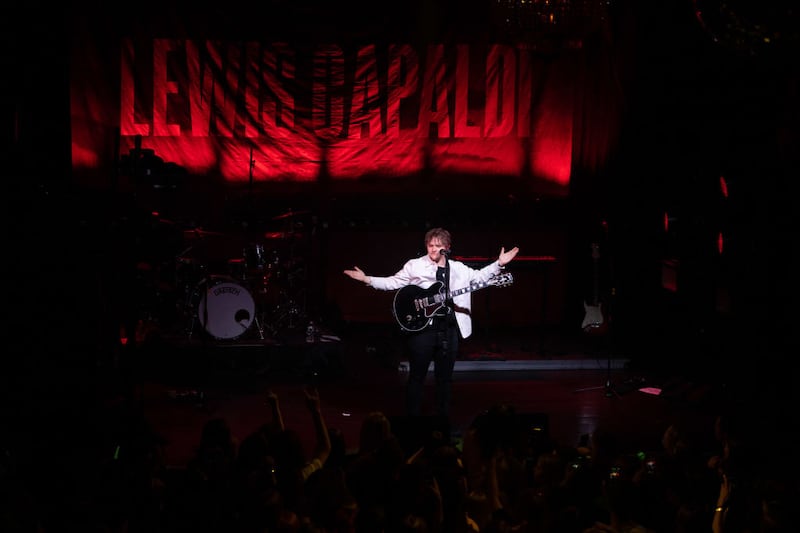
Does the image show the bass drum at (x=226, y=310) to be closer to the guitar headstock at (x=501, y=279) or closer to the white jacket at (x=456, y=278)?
the white jacket at (x=456, y=278)

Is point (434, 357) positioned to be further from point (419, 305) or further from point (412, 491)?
point (412, 491)

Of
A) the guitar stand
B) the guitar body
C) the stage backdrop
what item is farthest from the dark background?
the guitar body

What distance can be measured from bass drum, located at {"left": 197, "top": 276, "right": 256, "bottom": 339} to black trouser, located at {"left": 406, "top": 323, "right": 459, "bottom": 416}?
319 cm

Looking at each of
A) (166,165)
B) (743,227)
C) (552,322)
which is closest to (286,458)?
(166,165)

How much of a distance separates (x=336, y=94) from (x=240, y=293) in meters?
3.30

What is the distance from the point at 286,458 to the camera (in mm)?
4398

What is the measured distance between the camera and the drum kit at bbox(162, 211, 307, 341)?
10.2 m

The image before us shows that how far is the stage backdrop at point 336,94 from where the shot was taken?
1167 cm

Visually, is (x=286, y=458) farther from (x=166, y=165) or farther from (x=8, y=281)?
(x=166, y=165)

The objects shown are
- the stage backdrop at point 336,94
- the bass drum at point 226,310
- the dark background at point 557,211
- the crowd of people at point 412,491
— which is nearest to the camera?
the crowd of people at point 412,491

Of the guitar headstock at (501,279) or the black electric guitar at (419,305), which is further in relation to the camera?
the guitar headstock at (501,279)

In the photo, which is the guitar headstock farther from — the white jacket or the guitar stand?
the guitar stand

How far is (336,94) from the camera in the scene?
39.4ft

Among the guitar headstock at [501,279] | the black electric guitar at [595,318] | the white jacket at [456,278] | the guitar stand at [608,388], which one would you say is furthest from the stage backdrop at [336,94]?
the white jacket at [456,278]
